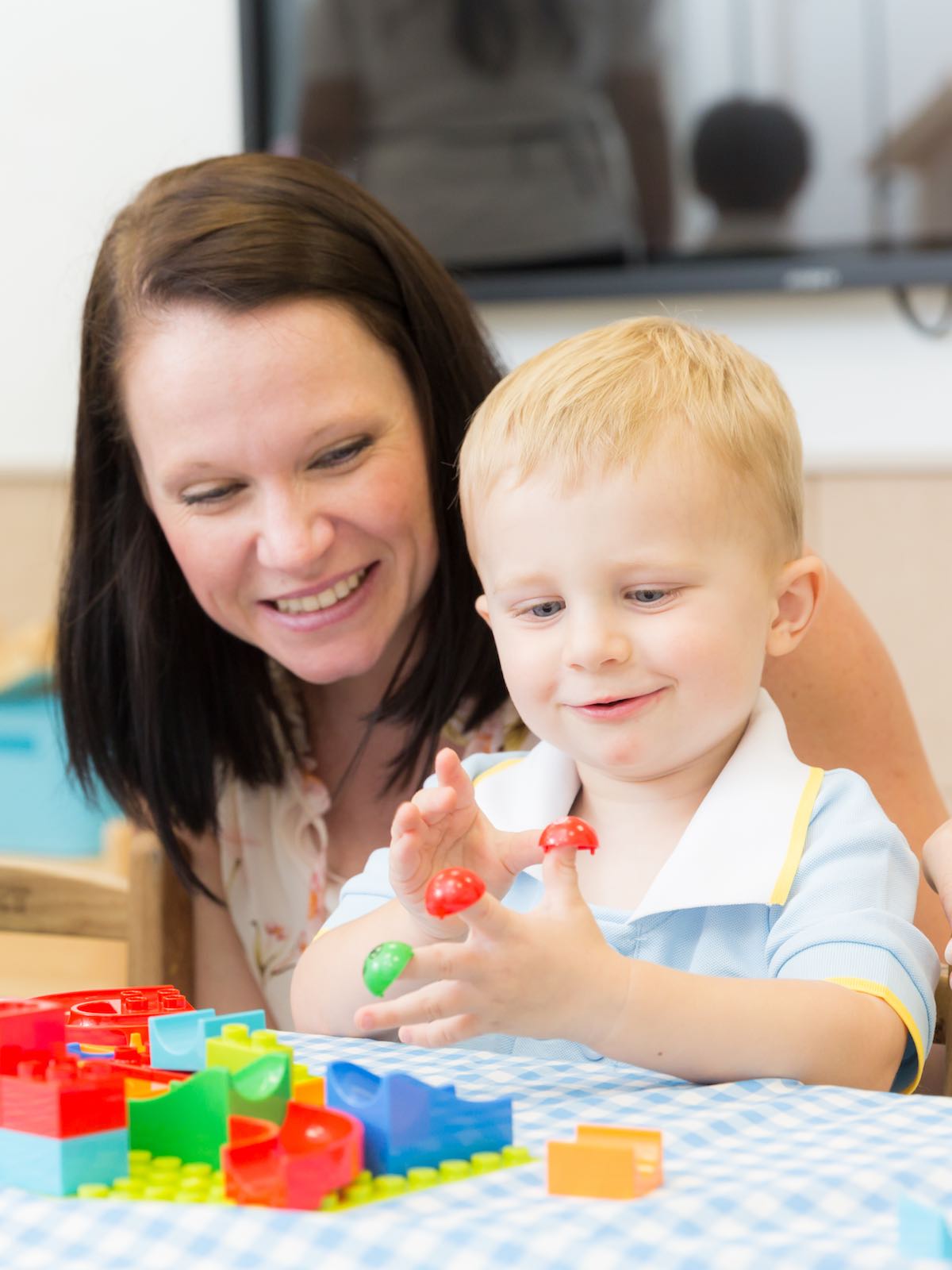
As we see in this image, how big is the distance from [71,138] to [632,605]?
2.44 metres

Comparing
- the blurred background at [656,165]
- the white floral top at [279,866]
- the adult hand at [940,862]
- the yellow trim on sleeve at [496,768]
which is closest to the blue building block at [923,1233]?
the adult hand at [940,862]

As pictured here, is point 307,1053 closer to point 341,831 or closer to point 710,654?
point 710,654

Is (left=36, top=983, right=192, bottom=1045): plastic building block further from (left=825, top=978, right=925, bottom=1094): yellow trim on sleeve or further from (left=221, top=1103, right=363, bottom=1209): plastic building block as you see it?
(left=825, top=978, right=925, bottom=1094): yellow trim on sleeve

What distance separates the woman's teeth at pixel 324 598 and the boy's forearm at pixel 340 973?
328 mm

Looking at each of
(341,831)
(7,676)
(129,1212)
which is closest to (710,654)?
(129,1212)

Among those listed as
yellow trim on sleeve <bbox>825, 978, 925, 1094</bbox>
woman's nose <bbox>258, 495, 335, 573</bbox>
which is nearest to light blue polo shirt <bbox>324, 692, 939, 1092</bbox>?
yellow trim on sleeve <bbox>825, 978, 925, 1094</bbox>

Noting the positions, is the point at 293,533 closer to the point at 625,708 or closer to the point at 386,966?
the point at 625,708

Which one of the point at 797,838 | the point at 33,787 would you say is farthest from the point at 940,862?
the point at 33,787

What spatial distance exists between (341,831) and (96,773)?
22 cm

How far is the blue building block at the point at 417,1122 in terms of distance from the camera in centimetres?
58

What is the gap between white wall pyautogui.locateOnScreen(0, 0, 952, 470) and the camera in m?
2.67

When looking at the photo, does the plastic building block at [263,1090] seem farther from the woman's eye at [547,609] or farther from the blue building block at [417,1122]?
the woman's eye at [547,609]

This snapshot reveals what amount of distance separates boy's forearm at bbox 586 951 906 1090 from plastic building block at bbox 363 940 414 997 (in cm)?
11

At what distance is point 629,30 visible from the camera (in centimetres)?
255
